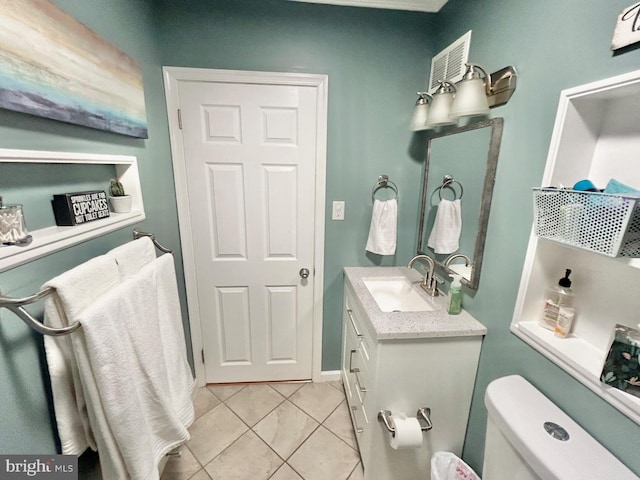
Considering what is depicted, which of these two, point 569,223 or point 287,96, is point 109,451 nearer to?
point 569,223

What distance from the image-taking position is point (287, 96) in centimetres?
148

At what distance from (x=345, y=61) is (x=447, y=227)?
1.08 m

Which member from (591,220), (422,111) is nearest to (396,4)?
(422,111)

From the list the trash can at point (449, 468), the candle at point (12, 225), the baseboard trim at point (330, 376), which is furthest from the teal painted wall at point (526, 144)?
the candle at point (12, 225)

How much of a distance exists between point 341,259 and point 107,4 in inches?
62.7

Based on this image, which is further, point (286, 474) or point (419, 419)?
point (286, 474)

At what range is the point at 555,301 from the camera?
2.87 feet

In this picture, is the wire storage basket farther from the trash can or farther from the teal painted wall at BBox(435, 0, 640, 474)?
the trash can

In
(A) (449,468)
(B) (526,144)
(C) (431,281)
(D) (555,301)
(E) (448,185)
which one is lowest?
(A) (449,468)

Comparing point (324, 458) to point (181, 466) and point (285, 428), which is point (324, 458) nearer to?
point (285, 428)

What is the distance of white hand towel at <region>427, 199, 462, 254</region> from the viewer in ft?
4.36

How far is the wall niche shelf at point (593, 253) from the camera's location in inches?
27.0

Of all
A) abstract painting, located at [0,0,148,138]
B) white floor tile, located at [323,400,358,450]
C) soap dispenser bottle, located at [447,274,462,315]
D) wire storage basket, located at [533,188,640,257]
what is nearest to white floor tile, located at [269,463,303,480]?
white floor tile, located at [323,400,358,450]

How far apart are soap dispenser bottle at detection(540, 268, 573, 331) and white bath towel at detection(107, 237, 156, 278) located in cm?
145
